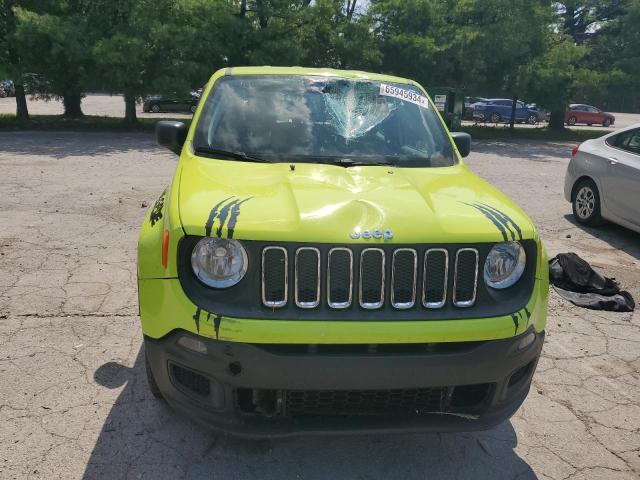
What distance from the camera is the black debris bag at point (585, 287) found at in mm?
5078

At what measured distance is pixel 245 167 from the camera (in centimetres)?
318

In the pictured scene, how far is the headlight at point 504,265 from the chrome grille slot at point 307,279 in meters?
0.78

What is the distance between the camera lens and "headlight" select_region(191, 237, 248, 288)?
240 centimetres

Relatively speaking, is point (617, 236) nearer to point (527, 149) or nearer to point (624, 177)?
point (624, 177)

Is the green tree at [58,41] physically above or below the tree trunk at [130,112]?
above

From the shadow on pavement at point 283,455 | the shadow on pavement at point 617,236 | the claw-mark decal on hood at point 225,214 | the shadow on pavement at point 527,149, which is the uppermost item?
the claw-mark decal on hood at point 225,214

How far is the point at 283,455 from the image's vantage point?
2846 millimetres

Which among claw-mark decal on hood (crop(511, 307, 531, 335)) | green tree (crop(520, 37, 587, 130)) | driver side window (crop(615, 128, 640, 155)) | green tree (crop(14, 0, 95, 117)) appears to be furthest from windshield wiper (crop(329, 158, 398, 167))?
green tree (crop(520, 37, 587, 130))

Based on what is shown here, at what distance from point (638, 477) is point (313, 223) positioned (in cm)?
213

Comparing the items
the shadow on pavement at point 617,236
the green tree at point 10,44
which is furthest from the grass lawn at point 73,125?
the shadow on pavement at point 617,236

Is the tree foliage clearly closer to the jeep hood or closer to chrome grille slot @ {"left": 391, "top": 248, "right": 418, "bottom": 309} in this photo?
the jeep hood

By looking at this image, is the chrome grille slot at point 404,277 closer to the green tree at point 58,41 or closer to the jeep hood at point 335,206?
the jeep hood at point 335,206

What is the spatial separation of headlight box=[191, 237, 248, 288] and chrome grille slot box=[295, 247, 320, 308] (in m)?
0.23

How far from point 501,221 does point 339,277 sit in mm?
842
